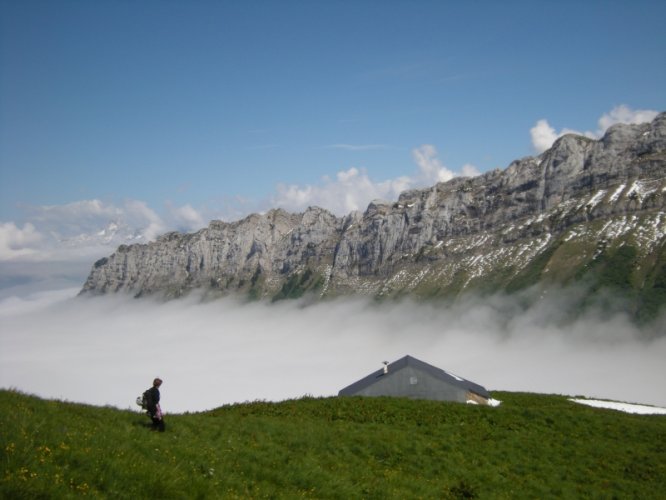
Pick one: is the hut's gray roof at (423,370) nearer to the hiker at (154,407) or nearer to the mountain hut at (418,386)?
the mountain hut at (418,386)

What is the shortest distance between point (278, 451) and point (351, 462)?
4230 millimetres

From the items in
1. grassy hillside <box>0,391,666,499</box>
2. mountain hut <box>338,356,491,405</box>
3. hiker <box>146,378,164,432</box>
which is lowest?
grassy hillside <box>0,391,666,499</box>

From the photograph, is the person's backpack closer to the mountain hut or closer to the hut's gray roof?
the mountain hut

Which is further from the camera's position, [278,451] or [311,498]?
[278,451]

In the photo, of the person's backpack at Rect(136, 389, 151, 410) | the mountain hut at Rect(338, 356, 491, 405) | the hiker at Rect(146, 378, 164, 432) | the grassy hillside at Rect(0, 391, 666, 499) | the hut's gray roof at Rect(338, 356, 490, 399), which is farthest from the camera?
the hut's gray roof at Rect(338, 356, 490, 399)

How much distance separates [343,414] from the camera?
1513 inches

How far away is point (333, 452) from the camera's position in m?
27.2

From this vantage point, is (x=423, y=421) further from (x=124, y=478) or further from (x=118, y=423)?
(x=124, y=478)

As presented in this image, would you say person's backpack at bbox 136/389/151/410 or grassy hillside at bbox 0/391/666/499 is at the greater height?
person's backpack at bbox 136/389/151/410

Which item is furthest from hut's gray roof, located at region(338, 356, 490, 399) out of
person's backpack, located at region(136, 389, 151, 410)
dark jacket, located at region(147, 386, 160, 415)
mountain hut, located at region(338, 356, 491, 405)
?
person's backpack, located at region(136, 389, 151, 410)

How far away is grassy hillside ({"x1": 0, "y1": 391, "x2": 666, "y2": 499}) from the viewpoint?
15656 mm

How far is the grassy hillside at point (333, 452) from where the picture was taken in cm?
1566

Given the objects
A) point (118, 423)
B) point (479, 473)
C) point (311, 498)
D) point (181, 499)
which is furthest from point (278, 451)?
point (479, 473)

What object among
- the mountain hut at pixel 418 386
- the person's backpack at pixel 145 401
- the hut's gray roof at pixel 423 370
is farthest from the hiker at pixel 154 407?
the hut's gray roof at pixel 423 370
